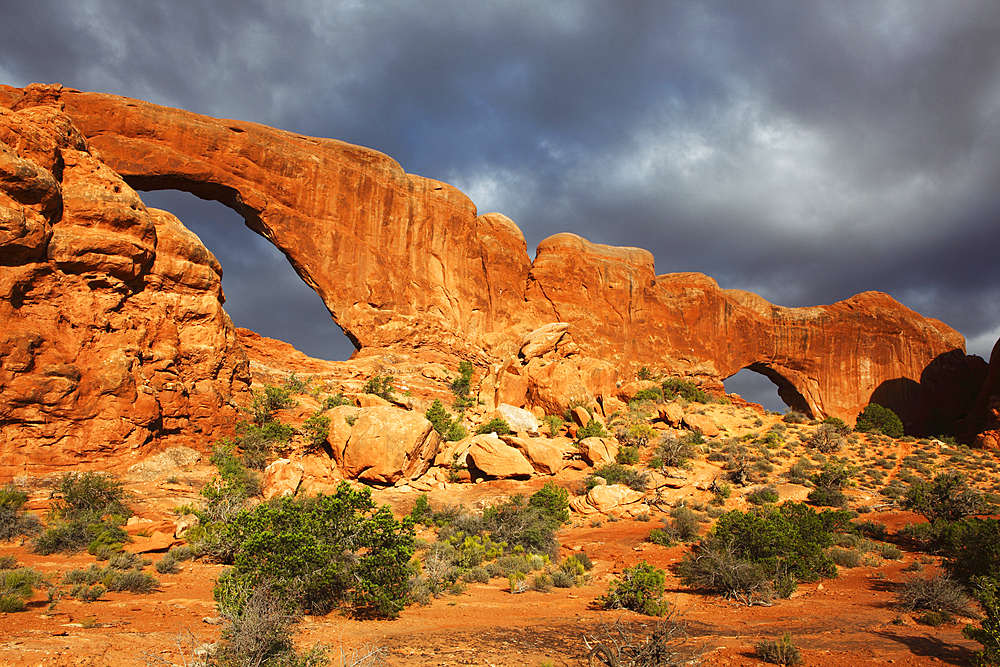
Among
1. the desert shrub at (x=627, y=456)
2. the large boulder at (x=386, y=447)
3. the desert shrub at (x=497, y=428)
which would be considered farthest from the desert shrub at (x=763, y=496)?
the large boulder at (x=386, y=447)

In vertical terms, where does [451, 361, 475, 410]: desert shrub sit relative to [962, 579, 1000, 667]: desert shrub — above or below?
above

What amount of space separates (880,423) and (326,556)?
108 feet

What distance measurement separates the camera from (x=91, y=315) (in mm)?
14781

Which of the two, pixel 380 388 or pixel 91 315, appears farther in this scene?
pixel 380 388

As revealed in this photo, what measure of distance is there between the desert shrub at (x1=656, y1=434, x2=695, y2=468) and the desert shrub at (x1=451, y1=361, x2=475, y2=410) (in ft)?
30.6

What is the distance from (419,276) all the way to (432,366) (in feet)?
20.0

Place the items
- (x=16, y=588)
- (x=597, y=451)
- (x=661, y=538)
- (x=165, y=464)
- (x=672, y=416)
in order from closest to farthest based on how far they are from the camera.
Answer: (x=16, y=588)
(x=661, y=538)
(x=165, y=464)
(x=597, y=451)
(x=672, y=416)

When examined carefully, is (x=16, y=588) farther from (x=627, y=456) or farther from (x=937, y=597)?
(x=627, y=456)

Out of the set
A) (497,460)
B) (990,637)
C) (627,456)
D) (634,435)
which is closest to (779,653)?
(990,637)

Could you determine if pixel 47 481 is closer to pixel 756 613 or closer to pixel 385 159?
pixel 756 613

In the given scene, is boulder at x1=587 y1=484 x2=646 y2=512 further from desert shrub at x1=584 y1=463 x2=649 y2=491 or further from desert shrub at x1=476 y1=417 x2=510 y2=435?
desert shrub at x1=476 y1=417 x2=510 y2=435

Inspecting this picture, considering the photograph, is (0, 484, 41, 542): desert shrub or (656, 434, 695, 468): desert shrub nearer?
(0, 484, 41, 542): desert shrub

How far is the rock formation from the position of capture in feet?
46.3

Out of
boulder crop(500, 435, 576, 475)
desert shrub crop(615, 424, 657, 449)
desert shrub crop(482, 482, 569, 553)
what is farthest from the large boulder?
desert shrub crop(615, 424, 657, 449)
